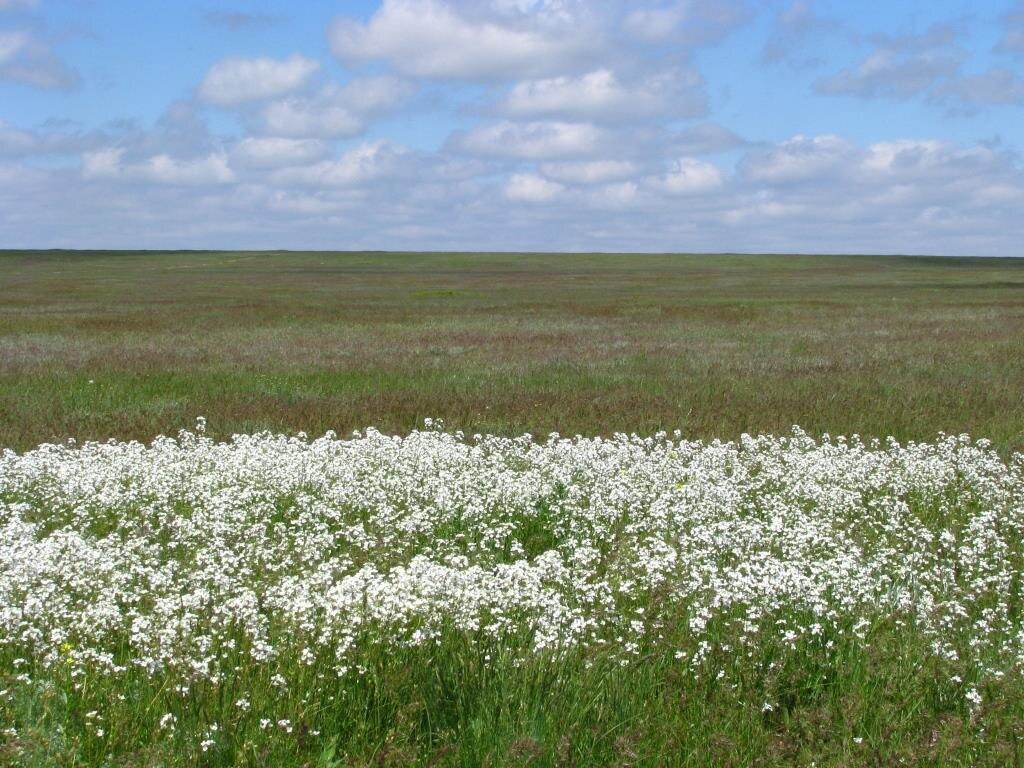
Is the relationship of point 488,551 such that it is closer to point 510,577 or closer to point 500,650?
point 510,577

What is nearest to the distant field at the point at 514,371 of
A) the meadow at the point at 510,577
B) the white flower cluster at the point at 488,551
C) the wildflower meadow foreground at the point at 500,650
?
the meadow at the point at 510,577

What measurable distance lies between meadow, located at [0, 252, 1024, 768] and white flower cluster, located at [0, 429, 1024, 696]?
0.04 metres

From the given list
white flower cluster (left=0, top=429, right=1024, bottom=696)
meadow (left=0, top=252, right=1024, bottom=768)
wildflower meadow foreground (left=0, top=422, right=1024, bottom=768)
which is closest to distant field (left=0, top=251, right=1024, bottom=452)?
meadow (left=0, top=252, right=1024, bottom=768)

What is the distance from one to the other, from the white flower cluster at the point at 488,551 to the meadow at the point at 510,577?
0.12ft

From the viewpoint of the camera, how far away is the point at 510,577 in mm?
5133

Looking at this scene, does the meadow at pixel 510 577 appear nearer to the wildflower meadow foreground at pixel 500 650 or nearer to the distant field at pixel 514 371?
the wildflower meadow foreground at pixel 500 650

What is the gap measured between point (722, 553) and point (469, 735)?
2990 millimetres

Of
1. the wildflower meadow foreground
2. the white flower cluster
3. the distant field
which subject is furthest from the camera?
the distant field

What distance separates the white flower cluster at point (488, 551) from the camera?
4.70 m

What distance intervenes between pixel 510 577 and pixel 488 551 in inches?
68.5

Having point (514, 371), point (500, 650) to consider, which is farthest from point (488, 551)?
point (514, 371)

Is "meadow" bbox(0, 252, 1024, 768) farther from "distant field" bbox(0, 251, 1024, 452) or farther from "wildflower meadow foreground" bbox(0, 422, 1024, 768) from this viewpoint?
"distant field" bbox(0, 251, 1024, 452)

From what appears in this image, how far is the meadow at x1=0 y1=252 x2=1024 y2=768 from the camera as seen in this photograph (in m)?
4.00

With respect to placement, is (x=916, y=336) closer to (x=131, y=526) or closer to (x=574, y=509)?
(x=574, y=509)
